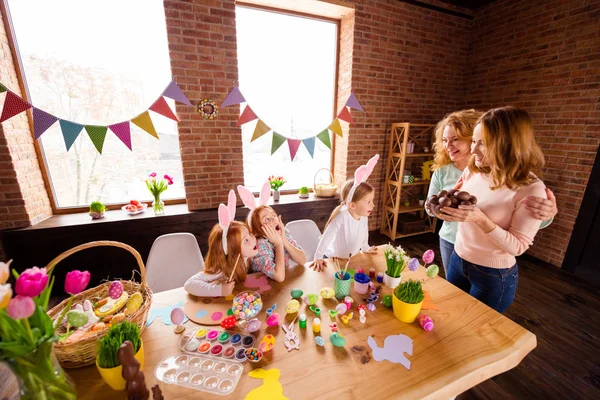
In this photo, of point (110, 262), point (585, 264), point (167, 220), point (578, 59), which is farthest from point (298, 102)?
point (585, 264)

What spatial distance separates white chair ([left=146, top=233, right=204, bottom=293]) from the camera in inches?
65.6

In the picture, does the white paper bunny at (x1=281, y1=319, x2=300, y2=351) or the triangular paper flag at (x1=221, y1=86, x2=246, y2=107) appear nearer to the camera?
the white paper bunny at (x1=281, y1=319, x2=300, y2=351)

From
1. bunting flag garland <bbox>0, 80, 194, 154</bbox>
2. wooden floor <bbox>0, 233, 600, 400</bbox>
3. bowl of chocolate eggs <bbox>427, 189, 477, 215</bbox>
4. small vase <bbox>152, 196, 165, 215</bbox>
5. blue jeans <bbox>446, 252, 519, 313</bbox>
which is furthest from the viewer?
small vase <bbox>152, 196, 165, 215</bbox>

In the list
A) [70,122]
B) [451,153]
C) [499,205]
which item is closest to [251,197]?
[499,205]

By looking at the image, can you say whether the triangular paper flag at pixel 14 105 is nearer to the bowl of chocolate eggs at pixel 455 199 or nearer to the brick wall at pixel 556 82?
the bowl of chocolate eggs at pixel 455 199

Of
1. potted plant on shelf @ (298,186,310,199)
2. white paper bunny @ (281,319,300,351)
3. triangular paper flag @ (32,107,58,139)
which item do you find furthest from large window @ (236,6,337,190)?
white paper bunny @ (281,319,300,351)

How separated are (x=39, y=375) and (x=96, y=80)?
2631 mm

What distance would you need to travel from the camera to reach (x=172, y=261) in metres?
1.72

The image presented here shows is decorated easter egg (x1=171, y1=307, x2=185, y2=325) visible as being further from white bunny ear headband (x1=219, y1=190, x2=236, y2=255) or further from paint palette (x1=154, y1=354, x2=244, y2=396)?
white bunny ear headband (x1=219, y1=190, x2=236, y2=255)

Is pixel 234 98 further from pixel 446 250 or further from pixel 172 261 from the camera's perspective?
pixel 446 250

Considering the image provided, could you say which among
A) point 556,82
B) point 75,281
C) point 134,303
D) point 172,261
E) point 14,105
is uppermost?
point 556,82

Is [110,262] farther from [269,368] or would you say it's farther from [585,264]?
[585,264]

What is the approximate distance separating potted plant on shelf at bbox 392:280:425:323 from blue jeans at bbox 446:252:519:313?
1.45 ft

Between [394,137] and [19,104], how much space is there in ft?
11.8
